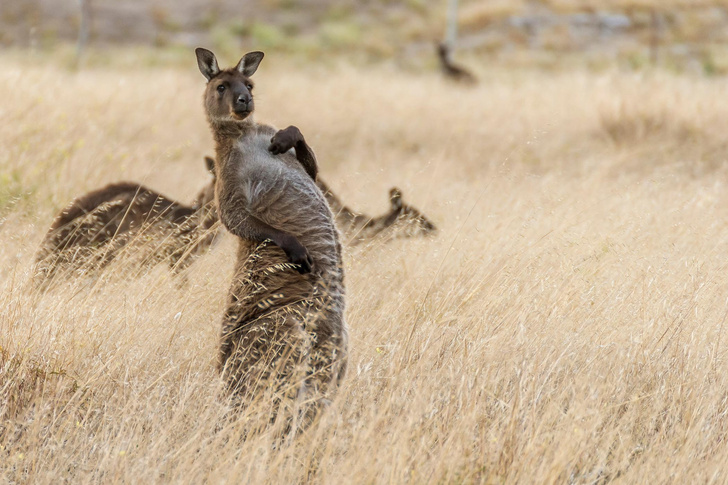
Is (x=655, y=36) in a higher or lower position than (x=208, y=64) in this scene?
higher

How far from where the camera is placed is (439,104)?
14.9 metres

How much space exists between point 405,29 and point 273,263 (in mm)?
22946

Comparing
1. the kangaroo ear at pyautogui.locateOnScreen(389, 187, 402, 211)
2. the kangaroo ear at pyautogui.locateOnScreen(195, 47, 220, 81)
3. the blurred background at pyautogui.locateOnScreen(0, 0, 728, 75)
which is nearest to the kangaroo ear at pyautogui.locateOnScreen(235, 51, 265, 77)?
the kangaroo ear at pyautogui.locateOnScreen(195, 47, 220, 81)

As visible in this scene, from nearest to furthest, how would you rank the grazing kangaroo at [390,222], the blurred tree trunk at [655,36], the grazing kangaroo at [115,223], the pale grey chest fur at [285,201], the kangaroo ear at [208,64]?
the pale grey chest fur at [285,201] < the kangaroo ear at [208,64] < the grazing kangaroo at [115,223] < the grazing kangaroo at [390,222] < the blurred tree trunk at [655,36]

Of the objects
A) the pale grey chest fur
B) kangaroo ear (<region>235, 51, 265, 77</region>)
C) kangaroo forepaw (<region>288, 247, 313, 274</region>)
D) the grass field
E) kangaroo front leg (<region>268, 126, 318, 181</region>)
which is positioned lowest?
the grass field

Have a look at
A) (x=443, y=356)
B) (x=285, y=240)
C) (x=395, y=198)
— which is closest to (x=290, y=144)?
(x=285, y=240)

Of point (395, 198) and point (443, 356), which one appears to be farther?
point (395, 198)

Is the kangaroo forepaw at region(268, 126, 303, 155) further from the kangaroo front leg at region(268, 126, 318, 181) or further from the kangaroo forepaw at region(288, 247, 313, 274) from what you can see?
the kangaroo forepaw at region(288, 247, 313, 274)

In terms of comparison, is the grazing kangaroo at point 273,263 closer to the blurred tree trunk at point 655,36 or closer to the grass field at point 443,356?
the grass field at point 443,356

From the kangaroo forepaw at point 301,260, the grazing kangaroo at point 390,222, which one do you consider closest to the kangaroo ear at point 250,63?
the kangaroo forepaw at point 301,260

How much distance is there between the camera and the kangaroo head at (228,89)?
163 inches

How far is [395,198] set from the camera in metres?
6.11

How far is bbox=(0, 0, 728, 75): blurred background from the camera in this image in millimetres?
21625

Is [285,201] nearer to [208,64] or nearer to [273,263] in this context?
[273,263]
